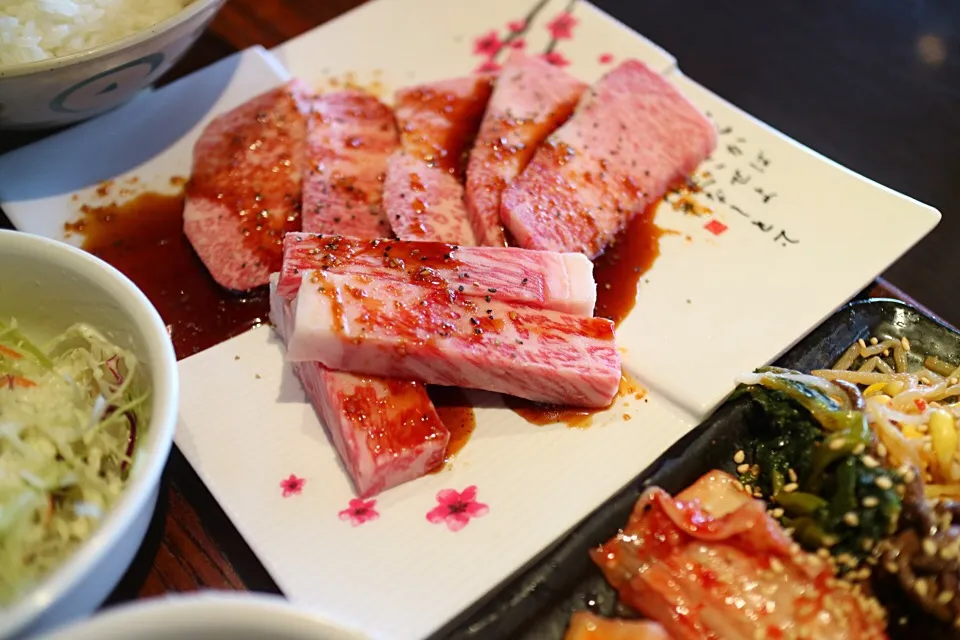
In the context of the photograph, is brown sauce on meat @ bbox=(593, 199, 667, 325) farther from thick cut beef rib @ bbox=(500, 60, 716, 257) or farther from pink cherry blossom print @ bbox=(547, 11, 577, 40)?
pink cherry blossom print @ bbox=(547, 11, 577, 40)

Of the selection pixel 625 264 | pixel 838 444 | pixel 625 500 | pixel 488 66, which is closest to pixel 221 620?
pixel 625 500

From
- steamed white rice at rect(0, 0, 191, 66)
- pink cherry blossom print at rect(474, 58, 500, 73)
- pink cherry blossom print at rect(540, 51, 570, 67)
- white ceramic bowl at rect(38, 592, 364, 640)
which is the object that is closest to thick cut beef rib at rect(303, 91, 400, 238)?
pink cherry blossom print at rect(474, 58, 500, 73)

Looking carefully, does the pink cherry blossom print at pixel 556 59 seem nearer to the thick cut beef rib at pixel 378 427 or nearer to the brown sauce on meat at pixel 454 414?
the brown sauce on meat at pixel 454 414

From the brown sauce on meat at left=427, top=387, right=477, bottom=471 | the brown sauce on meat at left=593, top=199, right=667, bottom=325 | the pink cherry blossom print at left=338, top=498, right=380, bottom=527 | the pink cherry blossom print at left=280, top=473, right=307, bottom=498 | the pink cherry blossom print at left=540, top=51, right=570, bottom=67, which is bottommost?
the pink cherry blossom print at left=280, top=473, right=307, bottom=498

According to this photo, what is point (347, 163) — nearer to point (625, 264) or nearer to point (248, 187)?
point (248, 187)

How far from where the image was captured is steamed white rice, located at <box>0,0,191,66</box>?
2.84m

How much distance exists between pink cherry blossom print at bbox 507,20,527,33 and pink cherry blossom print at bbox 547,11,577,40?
13 cm

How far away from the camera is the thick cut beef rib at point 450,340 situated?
239 cm

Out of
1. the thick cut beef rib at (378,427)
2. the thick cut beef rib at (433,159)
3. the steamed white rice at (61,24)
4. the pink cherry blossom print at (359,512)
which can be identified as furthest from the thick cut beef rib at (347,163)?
the pink cherry blossom print at (359,512)

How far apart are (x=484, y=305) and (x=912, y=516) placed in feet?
4.71

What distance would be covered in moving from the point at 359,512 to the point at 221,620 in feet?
2.78

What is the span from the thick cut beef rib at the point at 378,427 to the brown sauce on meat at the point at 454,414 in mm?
86

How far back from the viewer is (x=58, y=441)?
2.01 metres

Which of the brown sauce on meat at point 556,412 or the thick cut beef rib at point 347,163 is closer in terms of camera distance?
the brown sauce on meat at point 556,412
